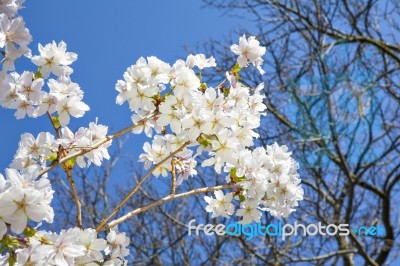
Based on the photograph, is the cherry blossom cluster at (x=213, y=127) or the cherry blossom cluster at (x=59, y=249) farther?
the cherry blossom cluster at (x=213, y=127)

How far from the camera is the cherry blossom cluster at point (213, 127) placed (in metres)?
1.34

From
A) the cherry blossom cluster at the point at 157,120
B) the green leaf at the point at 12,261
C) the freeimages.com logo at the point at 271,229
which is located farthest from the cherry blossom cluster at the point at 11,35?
the freeimages.com logo at the point at 271,229

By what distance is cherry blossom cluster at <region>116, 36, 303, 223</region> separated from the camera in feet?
4.39

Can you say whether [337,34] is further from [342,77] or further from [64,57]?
[64,57]

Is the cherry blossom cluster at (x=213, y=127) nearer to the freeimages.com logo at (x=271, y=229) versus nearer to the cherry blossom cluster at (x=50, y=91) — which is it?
the cherry blossom cluster at (x=50, y=91)

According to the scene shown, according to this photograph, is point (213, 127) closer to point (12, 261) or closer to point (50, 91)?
point (50, 91)

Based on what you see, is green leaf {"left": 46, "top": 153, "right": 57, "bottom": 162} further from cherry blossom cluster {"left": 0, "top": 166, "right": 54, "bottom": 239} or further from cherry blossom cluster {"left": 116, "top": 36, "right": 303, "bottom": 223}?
cherry blossom cluster {"left": 0, "top": 166, "right": 54, "bottom": 239}

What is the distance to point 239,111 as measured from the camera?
142cm

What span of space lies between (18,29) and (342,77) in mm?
3163

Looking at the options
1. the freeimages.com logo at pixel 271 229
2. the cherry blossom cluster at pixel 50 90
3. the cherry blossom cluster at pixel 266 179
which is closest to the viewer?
the cherry blossom cluster at pixel 50 90

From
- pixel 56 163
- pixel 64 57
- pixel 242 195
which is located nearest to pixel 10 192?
pixel 56 163

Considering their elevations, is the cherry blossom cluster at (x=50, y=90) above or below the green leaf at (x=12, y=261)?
above

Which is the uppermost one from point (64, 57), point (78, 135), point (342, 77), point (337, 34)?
point (337, 34)

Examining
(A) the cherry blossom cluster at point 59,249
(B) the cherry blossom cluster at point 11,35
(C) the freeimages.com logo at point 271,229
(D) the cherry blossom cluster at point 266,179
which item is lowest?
(A) the cherry blossom cluster at point 59,249
